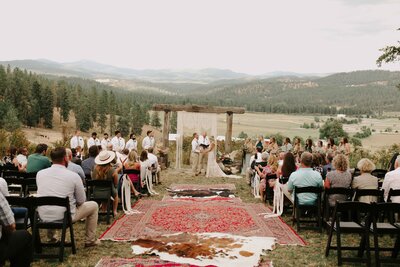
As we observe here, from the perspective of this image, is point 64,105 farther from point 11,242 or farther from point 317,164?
point 11,242

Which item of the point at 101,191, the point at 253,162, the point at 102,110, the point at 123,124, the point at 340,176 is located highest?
the point at 340,176

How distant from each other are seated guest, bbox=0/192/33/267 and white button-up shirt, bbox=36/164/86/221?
5.35 feet

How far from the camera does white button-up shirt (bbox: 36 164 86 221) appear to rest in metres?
6.00

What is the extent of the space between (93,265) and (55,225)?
75cm

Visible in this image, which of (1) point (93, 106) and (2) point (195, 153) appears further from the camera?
(1) point (93, 106)

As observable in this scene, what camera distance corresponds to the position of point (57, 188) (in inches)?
239

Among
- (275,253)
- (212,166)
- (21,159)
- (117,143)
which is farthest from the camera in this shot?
(117,143)

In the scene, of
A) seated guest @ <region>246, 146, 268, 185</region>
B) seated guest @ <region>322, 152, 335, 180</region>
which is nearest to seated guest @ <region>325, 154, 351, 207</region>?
seated guest @ <region>322, 152, 335, 180</region>

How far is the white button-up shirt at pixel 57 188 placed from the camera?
600 centimetres

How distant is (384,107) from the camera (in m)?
79.5

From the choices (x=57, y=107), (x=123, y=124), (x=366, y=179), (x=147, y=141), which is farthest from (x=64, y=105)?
(x=366, y=179)

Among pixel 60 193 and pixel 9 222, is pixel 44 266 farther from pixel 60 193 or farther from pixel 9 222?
pixel 9 222

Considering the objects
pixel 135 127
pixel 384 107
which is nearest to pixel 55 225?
pixel 384 107

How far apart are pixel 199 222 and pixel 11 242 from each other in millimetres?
4447
